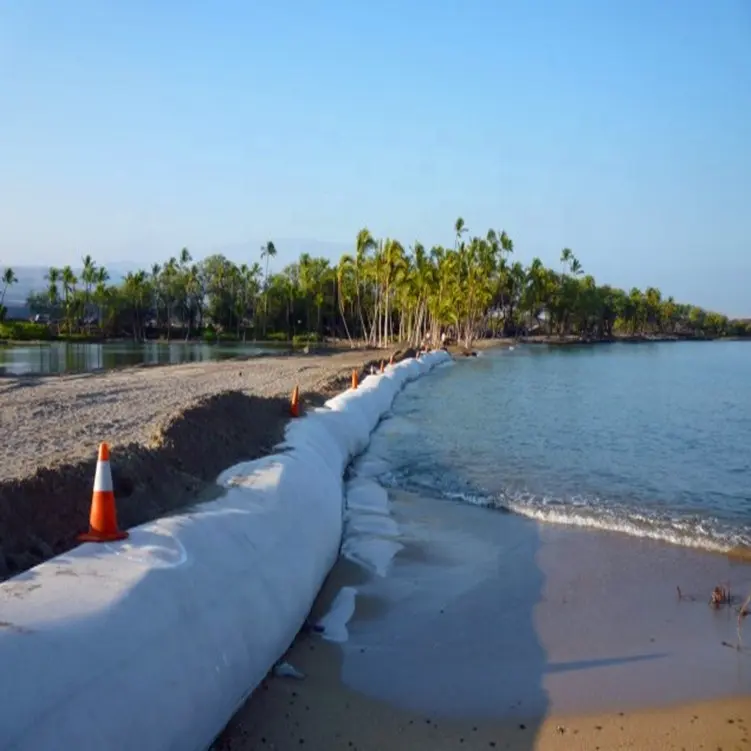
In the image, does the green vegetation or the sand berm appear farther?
the green vegetation

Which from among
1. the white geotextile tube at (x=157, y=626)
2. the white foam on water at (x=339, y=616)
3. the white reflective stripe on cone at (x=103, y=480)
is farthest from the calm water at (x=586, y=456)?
the white reflective stripe on cone at (x=103, y=480)

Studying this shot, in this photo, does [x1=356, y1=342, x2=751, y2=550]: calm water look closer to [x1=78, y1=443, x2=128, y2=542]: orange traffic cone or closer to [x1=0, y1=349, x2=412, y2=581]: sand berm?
[x1=0, y1=349, x2=412, y2=581]: sand berm

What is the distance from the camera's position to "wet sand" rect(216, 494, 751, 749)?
455 centimetres

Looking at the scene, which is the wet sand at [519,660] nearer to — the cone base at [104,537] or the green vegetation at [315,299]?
the cone base at [104,537]

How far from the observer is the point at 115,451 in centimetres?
788

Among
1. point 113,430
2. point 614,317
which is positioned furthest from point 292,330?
point 113,430

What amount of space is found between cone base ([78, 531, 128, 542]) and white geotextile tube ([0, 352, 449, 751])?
0.23 feet

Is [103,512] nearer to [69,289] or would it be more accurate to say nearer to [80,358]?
[80,358]

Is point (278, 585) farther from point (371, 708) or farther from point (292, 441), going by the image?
point (292, 441)

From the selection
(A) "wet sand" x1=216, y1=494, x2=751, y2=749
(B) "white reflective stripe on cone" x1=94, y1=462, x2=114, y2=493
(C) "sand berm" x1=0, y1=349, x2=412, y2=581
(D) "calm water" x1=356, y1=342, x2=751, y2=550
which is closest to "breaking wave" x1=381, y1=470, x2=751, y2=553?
(D) "calm water" x1=356, y1=342, x2=751, y2=550

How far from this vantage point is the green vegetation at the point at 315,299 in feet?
282

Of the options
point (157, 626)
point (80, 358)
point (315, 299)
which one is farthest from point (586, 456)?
point (315, 299)

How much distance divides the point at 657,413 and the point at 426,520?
1816 centimetres

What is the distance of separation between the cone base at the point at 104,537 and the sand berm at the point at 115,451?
454 mm
